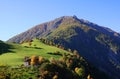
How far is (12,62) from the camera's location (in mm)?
162500

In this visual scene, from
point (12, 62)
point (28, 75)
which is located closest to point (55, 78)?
point (28, 75)

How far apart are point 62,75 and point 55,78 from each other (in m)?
16.0

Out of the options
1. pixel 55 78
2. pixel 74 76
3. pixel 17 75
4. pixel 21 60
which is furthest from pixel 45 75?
pixel 21 60

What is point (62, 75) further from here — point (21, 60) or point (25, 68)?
point (21, 60)

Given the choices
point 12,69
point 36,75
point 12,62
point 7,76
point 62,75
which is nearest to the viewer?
point 7,76

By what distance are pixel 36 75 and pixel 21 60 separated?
41.7m

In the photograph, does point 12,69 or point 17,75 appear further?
point 12,69

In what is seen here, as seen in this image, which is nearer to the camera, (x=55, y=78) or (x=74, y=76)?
(x=55, y=78)

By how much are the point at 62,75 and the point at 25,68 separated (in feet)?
61.6

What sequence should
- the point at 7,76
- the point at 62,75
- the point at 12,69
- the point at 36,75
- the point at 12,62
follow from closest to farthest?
the point at 7,76
the point at 36,75
the point at 12,69
the point at 62,75
the point at 12,62

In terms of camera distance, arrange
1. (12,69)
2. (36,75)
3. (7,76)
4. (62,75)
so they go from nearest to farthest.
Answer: (7,76) < (36,75) < (12,69) < (62,75)

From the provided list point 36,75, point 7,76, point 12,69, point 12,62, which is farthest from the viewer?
point 12,62

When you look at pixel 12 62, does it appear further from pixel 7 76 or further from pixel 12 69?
pixel 7 76

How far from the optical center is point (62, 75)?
5935 inches
